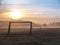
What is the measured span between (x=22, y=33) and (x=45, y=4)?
88cm

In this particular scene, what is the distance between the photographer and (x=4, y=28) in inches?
64.9

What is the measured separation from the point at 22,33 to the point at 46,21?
41 cm

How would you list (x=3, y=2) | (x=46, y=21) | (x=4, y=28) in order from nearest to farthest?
(x=4, y=28), (x=46, y=21), (x=3, y=2)

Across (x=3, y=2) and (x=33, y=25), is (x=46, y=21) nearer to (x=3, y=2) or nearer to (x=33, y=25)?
Answer: (x=33, y=25)

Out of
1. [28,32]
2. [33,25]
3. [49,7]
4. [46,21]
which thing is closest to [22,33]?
[28,32]

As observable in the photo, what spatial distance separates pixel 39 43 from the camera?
135 cm

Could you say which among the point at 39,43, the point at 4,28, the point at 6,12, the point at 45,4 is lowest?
the point at 39,43

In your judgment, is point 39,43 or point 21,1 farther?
point 21,1

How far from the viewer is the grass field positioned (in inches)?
53.6

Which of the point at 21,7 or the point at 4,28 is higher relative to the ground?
the point at 21,7

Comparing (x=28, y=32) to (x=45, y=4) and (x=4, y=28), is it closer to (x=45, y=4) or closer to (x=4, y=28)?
(x=4, y=28)

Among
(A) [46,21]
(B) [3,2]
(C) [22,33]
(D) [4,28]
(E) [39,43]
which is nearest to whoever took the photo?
(E) [39,43]

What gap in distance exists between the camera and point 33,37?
1.45m

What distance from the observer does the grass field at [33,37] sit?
4.47 feet
